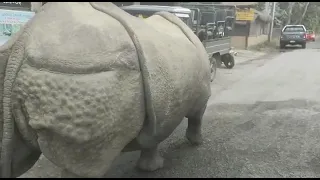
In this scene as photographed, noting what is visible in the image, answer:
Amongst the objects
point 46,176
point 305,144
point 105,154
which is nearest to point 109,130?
point 105,154

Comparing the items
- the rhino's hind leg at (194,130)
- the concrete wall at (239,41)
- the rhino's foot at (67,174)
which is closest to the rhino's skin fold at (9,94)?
the rhino's foot at (67,174)

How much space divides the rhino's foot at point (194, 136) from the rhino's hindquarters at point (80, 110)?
216cm

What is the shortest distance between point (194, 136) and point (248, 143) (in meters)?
0.70

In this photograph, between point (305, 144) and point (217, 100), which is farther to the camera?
point (217, 100)

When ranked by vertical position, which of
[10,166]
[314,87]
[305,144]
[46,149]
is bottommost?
[314,87]

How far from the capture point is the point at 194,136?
15.4ft

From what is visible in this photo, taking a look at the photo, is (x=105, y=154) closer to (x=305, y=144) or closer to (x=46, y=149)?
(x=46, y=149)

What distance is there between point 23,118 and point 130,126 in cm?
65

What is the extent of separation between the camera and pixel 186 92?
3076mm

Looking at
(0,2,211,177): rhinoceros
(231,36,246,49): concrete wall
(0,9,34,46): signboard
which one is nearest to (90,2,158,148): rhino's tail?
(0,2,211,177): rhinoceros

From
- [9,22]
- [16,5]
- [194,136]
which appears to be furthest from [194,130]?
[16,5]

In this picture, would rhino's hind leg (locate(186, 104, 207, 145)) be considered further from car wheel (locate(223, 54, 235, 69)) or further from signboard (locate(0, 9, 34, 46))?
car wheel (locate(223, 54, 235, 69))

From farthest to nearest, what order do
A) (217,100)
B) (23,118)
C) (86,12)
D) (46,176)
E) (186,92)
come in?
(217,100) → (46,176) → (186,92) → (86,12) → (23,118)

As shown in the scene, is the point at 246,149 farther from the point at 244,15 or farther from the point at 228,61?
the point at 244,15
